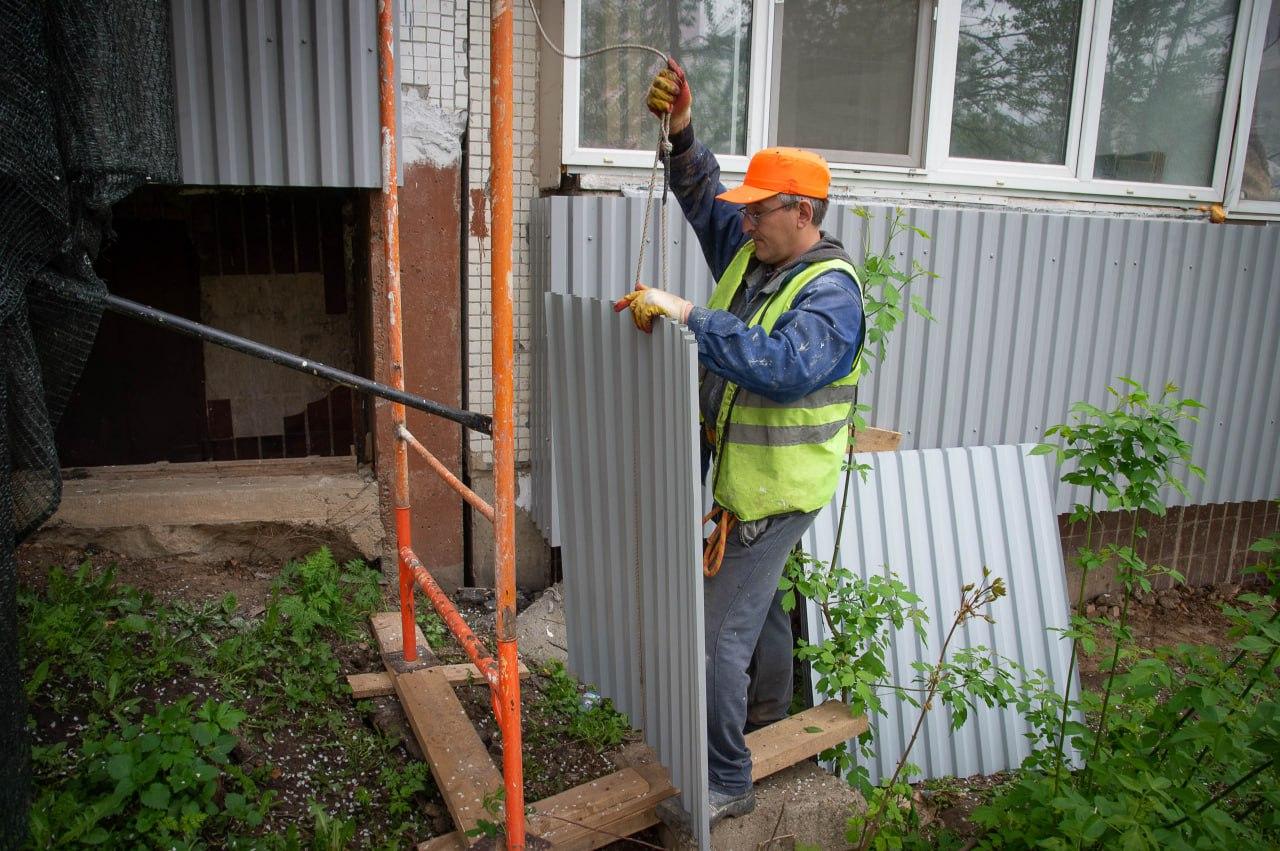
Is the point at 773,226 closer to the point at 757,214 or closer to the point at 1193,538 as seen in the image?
the point at 757,214

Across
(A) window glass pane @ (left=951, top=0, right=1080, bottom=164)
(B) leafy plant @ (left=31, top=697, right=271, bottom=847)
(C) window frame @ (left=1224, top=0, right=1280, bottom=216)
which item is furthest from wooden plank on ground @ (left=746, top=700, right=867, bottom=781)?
(C) window frame @ (left=1224, top=0, right=1280, bottom=216)

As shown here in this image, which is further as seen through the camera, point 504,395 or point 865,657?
point 865,657

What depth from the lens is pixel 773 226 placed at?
2680mm

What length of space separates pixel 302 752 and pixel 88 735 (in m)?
0.65

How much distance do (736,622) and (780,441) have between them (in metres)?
0.60

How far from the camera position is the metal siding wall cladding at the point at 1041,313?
4062 mm

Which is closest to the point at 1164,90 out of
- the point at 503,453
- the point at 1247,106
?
the point at 1247,106

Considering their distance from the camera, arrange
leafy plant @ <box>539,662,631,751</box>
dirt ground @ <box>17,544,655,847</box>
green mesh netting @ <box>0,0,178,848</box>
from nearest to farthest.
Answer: green mesh netting @ <box>0,0,178,848</box>
dirt ground @ <box>17,544,655,847</box>
leafy plant @ <box>539,662,631,751</box>

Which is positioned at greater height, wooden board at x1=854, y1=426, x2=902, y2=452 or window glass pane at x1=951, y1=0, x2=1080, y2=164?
window glass pane at x1=951, y1=0, x2=1080, y2=164

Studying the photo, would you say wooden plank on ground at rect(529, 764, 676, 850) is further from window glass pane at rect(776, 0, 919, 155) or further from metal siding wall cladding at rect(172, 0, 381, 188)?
window glass pane at rect(776, 0, 919, 155)

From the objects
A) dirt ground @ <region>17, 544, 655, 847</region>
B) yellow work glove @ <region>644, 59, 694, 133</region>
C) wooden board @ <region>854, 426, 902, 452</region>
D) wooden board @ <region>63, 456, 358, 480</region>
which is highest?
yellow work glove @ <region>644, 59, 694, 133</region>

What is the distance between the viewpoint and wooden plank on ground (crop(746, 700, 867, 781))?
2979 mm

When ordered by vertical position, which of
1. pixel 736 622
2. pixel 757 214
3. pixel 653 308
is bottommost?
pixel 736 622

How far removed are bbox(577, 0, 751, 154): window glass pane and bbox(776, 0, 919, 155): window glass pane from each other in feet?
0.82
